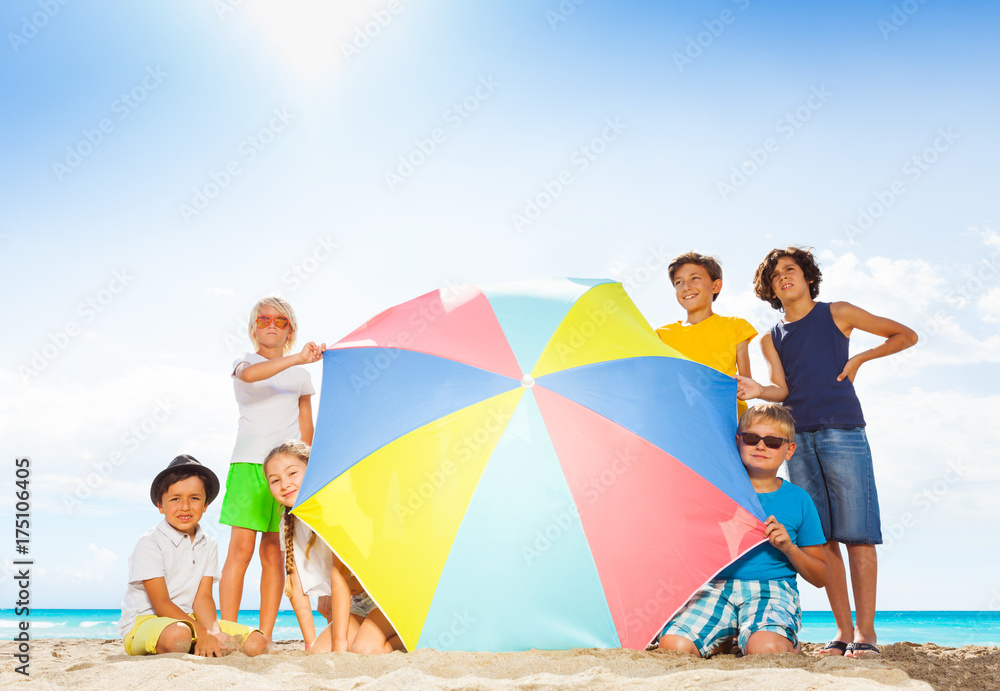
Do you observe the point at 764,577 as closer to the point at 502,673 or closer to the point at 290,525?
the point at 502,673

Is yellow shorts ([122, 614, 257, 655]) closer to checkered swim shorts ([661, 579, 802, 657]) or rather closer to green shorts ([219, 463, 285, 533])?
green shorts ([219, 463, 285, 533])

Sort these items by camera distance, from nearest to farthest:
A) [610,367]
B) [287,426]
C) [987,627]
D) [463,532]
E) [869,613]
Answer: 1. [463,532]
2. [610,367]
3. [869,613]
4. [287,426]
5. [987,627]

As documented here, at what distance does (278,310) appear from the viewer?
4844 millimetres

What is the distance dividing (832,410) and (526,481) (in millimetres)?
2397

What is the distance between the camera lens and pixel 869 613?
14.0 feet

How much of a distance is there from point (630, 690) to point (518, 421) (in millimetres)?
1264

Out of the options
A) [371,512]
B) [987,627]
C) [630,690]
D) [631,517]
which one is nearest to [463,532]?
[371,512]

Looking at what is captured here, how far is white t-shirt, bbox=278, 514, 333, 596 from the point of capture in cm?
404

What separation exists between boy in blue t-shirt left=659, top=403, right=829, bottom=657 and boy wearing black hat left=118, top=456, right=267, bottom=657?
8.09 feet

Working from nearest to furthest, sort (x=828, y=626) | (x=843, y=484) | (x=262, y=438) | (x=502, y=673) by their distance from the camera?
(x=502, y=673), (x=843, y=484), (x=262, y=438), (x=828, y=626)

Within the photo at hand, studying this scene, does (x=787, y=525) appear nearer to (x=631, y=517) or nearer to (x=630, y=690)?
(x=631, y=517)
